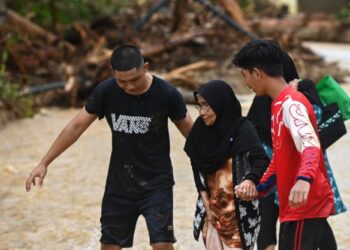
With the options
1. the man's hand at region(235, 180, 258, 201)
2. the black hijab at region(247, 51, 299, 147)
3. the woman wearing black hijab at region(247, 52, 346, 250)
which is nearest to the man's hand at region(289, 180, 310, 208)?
the man's hand at region(235, 180, 258, 201)

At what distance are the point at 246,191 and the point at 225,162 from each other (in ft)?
0.87

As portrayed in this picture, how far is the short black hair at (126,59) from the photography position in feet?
13.1

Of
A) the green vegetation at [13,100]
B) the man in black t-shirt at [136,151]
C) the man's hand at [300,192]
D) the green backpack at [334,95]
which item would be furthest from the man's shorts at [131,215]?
the green vegetation at [13,100]

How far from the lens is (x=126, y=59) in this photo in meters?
4.00

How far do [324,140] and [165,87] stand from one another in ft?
2.98

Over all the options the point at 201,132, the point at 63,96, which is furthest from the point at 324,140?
the point at 63,96

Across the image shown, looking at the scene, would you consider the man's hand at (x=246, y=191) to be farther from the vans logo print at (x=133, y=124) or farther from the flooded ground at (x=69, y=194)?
the flooded ground at (x=69, y=194)

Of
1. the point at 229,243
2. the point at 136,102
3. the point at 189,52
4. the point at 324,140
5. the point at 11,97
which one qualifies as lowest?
the point at 229,243

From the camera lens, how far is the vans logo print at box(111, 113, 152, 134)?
13.7ft

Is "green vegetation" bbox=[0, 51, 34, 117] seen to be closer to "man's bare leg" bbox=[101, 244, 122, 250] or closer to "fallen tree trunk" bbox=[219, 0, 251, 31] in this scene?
"fallen tree trunk" bbox=[219, 0, 251, 31]

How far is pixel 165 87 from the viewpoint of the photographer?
422cm

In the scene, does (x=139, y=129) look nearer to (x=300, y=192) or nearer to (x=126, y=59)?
(x=126, y=59)

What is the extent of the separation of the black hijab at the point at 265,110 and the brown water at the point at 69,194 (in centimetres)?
159

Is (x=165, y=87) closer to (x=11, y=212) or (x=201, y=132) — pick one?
(x=201, y=132)
